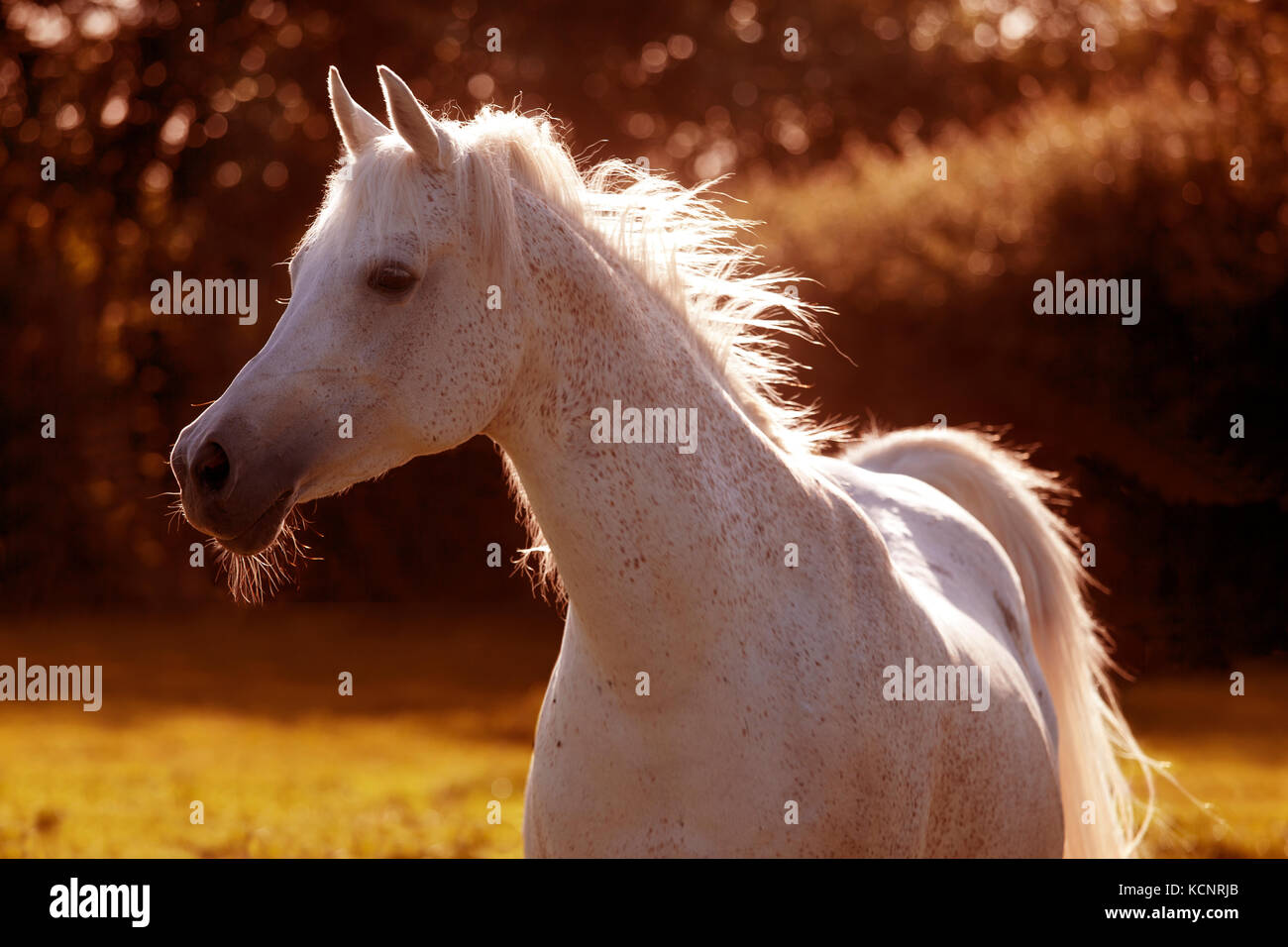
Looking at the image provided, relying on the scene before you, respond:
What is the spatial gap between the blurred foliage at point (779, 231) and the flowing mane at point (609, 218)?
6262 millimetres

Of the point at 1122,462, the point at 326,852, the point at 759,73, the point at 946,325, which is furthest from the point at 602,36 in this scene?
the point at 326,852

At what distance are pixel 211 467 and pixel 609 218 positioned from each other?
1059 millimetres

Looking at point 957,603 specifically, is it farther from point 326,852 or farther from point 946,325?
point 946,325

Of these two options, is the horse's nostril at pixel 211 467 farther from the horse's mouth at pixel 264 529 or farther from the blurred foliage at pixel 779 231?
the blurred foliage at pixel 779 231

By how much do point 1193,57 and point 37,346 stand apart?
1316cm

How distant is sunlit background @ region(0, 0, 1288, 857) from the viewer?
8.09 m

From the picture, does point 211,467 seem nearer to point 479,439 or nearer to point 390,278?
point 390,278

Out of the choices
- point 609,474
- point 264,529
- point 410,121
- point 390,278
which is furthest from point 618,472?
point 410,121

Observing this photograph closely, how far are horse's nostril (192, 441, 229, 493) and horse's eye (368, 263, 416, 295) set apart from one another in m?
0.44

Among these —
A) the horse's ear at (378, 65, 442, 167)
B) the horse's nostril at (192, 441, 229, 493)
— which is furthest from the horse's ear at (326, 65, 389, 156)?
the horse's nostril at (192, 441, 229, 493)

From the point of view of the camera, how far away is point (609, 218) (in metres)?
2.79

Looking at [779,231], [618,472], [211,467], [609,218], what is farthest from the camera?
[779,231]

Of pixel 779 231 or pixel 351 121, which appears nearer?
pixel 351 121

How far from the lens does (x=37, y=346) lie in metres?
12.0
